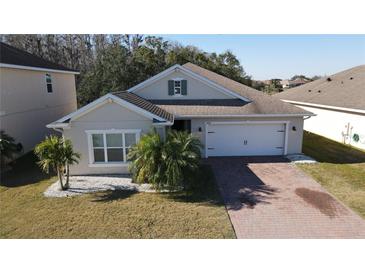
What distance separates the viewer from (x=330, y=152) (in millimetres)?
15820

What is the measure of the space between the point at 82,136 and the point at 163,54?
2591 cm

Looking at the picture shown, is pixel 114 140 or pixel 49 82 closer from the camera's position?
pixel 114 140

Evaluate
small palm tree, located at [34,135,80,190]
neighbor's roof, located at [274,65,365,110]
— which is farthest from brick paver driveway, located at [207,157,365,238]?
neighbor's roof, located at [274,65,365,110]

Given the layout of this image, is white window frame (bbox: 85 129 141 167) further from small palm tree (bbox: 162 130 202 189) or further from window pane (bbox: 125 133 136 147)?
small palm tree (bbox: 162 130 202 189)

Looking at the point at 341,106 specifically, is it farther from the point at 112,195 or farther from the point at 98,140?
the point at 112,195

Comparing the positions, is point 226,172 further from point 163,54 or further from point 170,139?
point 163,54

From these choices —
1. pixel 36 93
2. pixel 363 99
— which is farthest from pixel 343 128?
pixel 36 93

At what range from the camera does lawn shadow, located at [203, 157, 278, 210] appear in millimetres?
9311

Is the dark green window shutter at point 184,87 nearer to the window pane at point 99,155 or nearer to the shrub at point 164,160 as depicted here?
the shrub at point 164,160

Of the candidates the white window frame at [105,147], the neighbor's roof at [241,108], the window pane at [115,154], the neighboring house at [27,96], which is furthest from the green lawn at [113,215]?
the neighboring house at [27,96]

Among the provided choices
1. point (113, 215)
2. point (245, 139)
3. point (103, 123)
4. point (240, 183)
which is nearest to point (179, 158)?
point (240, 183)

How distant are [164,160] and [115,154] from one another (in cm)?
307

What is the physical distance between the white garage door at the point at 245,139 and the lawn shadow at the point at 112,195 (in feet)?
20.2

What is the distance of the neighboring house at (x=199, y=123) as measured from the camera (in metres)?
11.6
